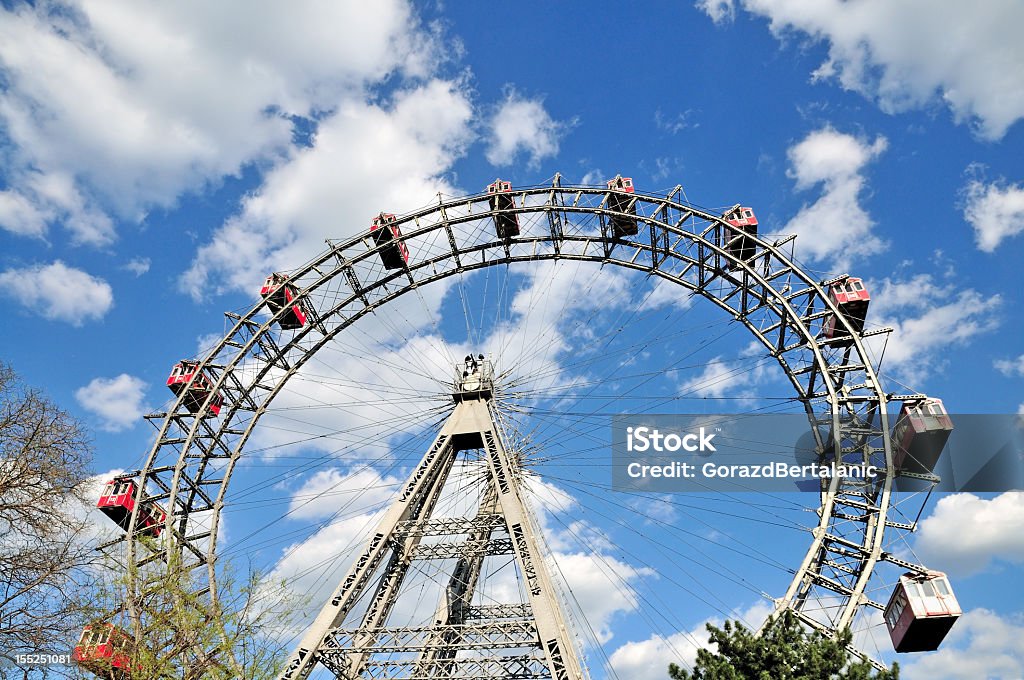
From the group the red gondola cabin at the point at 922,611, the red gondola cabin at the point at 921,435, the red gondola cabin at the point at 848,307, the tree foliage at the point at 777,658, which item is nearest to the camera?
the tree foliage at the point at 777,658

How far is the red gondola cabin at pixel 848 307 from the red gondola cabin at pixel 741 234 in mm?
3830

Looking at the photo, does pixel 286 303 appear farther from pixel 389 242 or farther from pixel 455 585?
pixel 455 585

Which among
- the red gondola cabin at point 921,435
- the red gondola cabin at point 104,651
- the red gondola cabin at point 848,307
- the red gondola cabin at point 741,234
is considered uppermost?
the red gondola cabin at point 741,234

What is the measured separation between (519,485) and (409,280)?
1179 centimetres

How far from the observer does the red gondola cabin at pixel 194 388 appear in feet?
104

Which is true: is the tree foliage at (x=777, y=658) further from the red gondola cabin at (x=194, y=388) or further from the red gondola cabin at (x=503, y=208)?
the red gondola cabin at (x=194, y=388)

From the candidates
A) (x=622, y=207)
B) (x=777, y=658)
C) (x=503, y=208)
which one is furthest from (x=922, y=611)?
(x=503, y=208)

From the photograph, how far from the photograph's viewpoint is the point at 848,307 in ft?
91.9

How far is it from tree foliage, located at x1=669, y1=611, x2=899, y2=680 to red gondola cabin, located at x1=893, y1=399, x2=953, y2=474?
25.8 feet

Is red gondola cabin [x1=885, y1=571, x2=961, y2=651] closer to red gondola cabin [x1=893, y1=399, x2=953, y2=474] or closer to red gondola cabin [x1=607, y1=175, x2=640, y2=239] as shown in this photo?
red gondola cabin [x1=893, y1=399, x2=953, y2=474]

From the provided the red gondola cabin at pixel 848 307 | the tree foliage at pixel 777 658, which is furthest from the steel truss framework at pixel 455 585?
the red gondola cabin at pixel 848 307

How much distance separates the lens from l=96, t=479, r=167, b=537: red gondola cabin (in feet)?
95.5

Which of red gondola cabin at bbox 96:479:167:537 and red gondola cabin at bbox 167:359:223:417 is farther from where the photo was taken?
red gondola cabin at bbox 167:359:223:417

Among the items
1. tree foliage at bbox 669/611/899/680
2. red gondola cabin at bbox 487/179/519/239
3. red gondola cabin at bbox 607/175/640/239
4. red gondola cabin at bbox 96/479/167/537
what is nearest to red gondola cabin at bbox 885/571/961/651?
tree foliage at bbox 669/611/899/680
